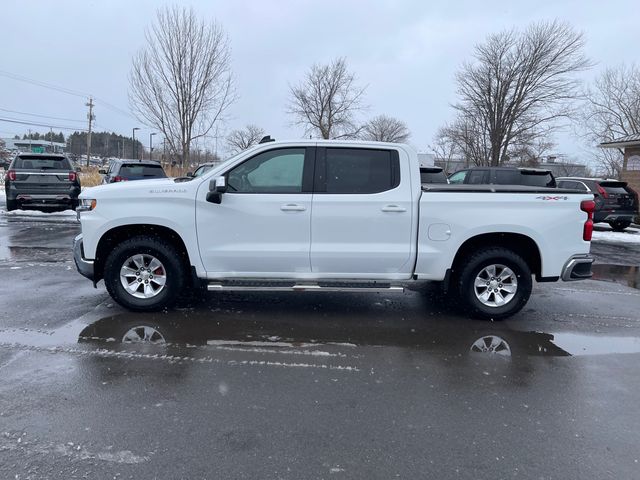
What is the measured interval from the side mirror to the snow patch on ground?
12.0 meters

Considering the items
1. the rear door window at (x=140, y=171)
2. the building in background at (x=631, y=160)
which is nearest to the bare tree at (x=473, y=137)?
the building in background at (x=631, y=160)

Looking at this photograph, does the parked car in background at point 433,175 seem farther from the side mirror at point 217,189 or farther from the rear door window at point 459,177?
the side mirror at point 217,189

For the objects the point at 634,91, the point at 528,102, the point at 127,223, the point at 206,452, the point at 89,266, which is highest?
the point at 634,91

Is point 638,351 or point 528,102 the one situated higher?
point 528,102

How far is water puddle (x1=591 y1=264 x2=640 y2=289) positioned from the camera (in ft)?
26.8

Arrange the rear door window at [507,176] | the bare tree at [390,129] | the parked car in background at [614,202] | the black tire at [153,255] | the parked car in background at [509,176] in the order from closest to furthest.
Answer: the black tire at [153,255] → the parked car in background at [509,176] → the rear door window at [507,176] → the parked car in background at [614,202] → the bare tree at [390,129]

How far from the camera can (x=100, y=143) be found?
109 meters

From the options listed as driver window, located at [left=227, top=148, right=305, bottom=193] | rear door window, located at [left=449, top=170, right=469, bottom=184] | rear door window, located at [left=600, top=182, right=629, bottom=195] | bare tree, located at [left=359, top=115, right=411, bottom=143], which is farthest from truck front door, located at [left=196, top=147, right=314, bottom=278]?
bare tree, located at [left=359, top=115, right=411, bottom=143]

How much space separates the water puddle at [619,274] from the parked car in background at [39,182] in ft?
43.9

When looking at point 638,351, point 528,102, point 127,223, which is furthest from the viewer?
point 528,102

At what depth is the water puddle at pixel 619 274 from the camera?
322 inches

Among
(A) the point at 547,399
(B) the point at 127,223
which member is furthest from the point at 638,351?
(B) the point at 127,223

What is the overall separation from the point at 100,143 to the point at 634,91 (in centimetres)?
10278

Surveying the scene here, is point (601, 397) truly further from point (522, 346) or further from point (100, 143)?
point (100, 143)
